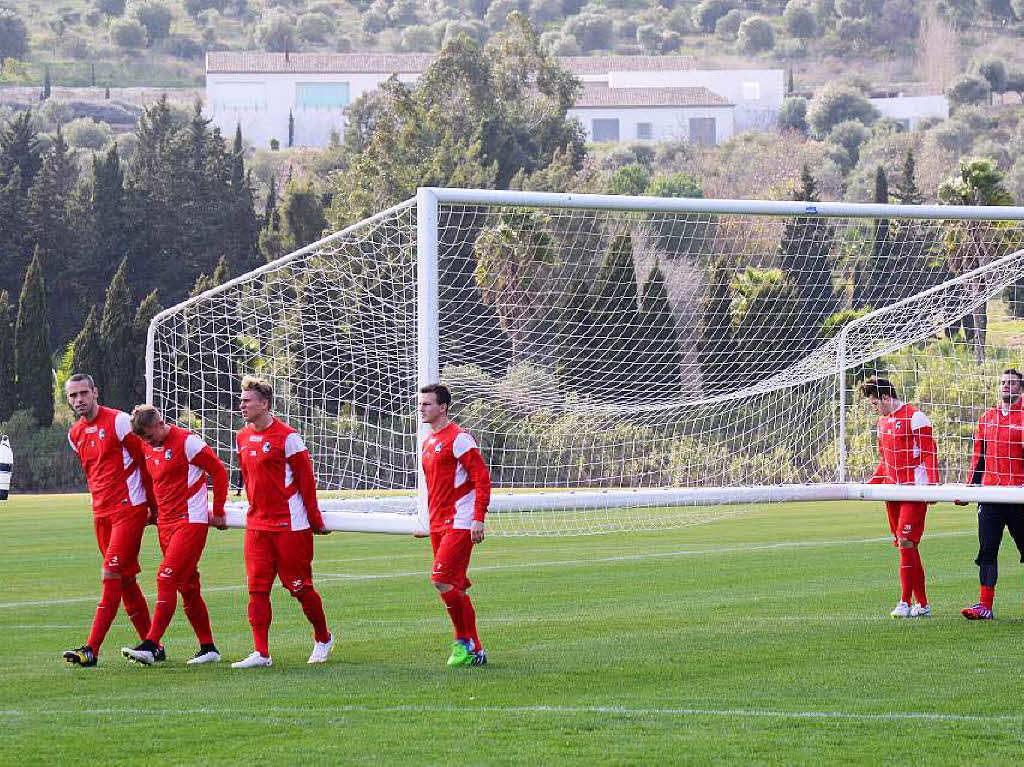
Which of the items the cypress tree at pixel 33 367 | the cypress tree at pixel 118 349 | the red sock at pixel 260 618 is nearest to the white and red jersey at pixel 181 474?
the red sock at pixel 260 618

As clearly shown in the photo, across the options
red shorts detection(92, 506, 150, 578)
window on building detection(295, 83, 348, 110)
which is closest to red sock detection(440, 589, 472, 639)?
red shorts detection(92, 506, 150, 578)

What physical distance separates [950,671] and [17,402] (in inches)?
1780

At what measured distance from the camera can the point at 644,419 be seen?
20.2 meters

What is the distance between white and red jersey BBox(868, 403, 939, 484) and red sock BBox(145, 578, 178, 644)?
5.82 metres

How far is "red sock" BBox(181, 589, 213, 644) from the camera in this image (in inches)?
468

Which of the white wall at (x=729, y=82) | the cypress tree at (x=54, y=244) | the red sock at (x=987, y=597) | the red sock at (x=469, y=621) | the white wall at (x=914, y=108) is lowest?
the red sock at (x=987, y=597)

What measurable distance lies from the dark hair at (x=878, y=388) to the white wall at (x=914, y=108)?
162 metres

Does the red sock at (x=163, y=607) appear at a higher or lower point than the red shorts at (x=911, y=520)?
lower

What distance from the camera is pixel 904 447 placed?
14250 millimetres

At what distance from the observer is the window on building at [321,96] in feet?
576

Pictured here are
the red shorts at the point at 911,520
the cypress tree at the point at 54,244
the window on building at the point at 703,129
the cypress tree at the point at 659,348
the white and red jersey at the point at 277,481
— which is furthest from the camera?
the window on building at the point at 703,129

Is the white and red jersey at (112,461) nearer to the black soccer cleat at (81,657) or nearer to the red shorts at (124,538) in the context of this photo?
the red shorts at (124,538)

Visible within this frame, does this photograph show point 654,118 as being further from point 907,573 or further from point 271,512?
point 271,512

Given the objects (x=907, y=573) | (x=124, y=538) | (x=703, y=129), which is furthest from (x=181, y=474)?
(x=703, y=129)
